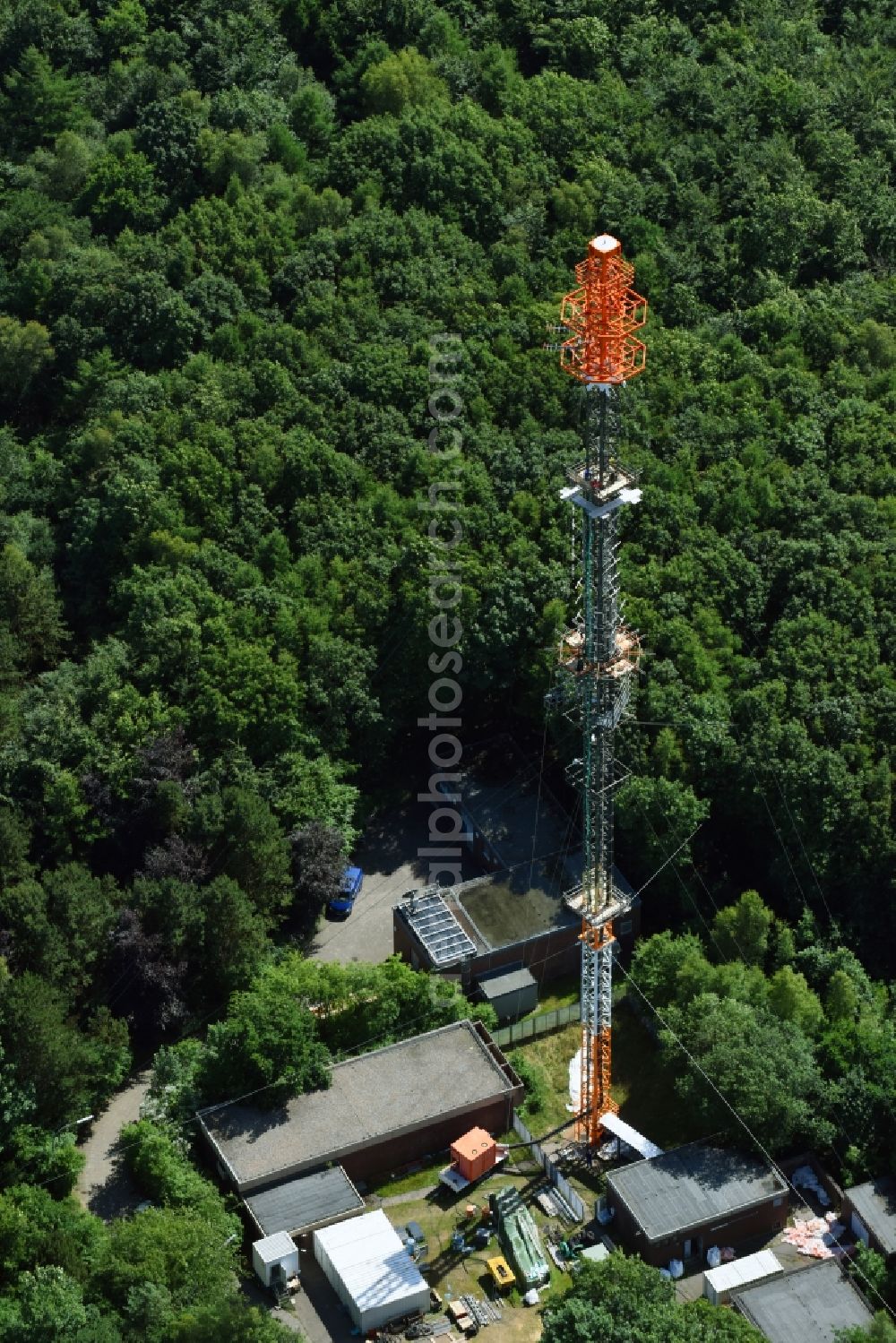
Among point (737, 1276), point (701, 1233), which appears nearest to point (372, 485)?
point (701, 1233)

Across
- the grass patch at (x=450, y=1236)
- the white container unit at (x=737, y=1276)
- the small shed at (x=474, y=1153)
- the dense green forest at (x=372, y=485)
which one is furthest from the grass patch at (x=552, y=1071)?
the white container unit at (x=737, y=1276)

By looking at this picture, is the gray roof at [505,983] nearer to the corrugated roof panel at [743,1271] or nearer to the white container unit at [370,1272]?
the white container unit at [370,1272]

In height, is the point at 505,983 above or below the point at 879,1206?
above

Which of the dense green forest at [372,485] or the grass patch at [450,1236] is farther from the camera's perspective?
the dense green forest at [372,485]

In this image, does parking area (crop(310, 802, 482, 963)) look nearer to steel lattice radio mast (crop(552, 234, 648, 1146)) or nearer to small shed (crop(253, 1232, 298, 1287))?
steel lattice radio mast (crop(552, 234, 648, 1146))

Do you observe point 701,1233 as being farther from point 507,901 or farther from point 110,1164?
point 110,1164

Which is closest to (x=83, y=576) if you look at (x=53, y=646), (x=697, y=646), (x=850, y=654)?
(x=53, y=646)

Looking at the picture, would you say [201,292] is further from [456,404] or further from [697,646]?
[697,646]
